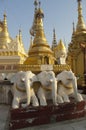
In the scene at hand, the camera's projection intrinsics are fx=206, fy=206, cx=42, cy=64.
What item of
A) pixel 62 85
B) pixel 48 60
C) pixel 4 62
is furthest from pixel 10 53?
pixel 62 85

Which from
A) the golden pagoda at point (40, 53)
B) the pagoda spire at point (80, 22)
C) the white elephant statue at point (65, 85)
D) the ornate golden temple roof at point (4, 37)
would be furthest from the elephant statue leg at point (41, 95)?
the ornate golden temple roof at point (4, 37)

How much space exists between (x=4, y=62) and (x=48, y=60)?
4.38 meters

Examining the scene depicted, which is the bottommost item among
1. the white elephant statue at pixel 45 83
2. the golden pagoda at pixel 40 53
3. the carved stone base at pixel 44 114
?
the carved stone base at pixel 44 114

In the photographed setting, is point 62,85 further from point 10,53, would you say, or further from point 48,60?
point 10,53

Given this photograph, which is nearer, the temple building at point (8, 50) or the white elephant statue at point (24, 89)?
the white elephant statue at point (24, 89)

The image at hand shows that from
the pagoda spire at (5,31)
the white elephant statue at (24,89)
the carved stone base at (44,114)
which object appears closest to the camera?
the carved stone base at (44,114)

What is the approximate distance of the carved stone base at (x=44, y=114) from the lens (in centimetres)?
509

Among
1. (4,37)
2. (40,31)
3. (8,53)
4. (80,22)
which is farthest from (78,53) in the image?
(4,37)

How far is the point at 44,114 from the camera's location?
5.48m

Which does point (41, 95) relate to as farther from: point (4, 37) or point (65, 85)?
point (4, 37)

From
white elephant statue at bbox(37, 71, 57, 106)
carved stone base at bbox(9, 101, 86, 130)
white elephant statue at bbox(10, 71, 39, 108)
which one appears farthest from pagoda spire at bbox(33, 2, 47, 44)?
carved stone base at bbox(9, 101, 86, 130)

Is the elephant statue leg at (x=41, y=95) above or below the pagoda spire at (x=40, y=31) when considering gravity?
below

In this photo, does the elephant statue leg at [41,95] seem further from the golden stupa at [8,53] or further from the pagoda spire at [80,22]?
the pagoda spire at [80,22]

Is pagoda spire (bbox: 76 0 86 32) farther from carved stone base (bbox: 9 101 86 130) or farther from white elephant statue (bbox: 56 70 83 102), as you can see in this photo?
carved stone base (bbox: 9 101 86 130)
